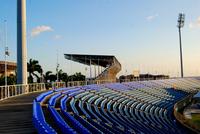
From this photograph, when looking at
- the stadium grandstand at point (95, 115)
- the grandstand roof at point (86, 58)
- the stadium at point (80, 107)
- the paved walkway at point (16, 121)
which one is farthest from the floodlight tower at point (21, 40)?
the grandstand roof at point (86, 58)

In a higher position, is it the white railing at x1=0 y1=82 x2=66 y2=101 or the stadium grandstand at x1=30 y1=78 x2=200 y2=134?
the white railing at x1=0 y1=82 x2=66 y2=101

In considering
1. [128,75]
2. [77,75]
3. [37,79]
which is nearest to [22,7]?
[37,79]

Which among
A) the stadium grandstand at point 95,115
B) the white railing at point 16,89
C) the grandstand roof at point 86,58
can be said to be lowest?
the stadium grandstand at point 95,115

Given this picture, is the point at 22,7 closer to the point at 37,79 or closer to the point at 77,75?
the point at 37,79

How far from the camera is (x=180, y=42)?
6856cm

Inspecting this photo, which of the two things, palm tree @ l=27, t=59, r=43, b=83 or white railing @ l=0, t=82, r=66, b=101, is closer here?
white railing @ l=0, t=82, r=66, b=101

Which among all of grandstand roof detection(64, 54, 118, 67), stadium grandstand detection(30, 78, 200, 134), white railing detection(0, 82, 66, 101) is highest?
grandstand roof detection(64, 54, 118, 67)

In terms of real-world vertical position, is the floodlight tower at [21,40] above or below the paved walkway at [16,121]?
above

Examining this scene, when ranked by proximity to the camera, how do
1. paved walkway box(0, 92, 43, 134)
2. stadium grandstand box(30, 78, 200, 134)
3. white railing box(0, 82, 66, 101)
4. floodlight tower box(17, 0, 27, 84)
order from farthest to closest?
floodlight tower box(17, 0, 27, 84), white railing box(0, 82, 66, 101), paved walkway box(0, 92, 43, 134), stadium grandstand box(30, 78, 200, 134)

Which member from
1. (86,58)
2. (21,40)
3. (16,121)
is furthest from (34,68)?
(16,121)

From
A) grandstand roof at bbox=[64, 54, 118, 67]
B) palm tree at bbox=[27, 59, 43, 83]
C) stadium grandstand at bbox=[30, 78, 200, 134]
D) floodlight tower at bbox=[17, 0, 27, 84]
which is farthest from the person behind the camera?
palm tree at bbox=[27, 59, 43, 83]

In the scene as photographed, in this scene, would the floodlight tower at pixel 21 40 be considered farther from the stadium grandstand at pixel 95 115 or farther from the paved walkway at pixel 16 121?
the paved walkway at pixel 16 121

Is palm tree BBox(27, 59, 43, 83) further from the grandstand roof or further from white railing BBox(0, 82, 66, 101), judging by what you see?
white railing BBox(0, 82, 66, 101)

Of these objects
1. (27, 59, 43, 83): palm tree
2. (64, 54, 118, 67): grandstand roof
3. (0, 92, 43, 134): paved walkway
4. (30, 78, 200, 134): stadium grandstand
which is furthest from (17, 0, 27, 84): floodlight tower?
(27, 59, 43, 83): palm tree
